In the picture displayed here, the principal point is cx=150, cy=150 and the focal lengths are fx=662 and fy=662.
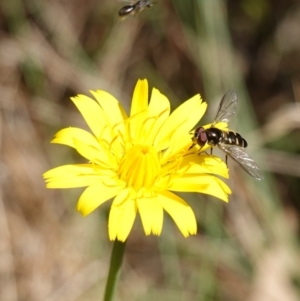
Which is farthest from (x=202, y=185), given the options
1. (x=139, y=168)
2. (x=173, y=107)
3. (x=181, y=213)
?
(x=173, y=107)

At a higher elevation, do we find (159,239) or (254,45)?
(254,45)

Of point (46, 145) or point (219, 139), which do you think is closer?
point (219, 139)

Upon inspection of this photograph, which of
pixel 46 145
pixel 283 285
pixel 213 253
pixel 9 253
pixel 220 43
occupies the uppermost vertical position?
pixel 220 43

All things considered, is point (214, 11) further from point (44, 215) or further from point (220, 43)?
point (44, 215)

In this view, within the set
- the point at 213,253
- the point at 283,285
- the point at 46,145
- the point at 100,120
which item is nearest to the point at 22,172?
the point at 46,145

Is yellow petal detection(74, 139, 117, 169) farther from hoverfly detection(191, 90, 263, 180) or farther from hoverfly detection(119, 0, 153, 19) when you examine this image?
hoverfly detection(119, 0, 153, 19)

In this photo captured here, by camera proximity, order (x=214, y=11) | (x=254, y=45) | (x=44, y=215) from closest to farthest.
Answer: (x=214, y=11) < (x=44, y=215) < (x=254, y=45)

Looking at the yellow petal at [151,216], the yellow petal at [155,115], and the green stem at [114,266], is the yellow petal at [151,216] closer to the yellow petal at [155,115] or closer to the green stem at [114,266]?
the green stem at [114,266]
